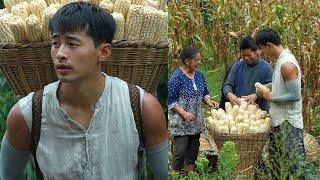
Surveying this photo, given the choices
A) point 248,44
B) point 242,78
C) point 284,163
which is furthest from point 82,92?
point 248,44

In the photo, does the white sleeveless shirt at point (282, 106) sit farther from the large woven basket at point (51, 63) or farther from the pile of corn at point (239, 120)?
the large woven basket at point (51, 63)

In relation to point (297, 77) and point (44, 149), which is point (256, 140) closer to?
point (297, 77)

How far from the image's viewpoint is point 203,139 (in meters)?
2.04

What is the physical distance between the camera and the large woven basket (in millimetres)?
1194

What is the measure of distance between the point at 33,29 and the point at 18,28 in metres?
0.03

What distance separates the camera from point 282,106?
2.36 meters

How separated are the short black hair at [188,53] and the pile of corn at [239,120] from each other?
0.97ft

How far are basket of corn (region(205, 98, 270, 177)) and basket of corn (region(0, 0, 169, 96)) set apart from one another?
2.76ft

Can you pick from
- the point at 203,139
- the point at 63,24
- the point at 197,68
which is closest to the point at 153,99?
the point at 63,24

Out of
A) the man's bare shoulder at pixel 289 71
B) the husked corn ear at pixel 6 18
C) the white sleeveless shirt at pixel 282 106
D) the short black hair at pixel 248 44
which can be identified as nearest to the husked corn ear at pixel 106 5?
the husked corn ear at pixel 6 18

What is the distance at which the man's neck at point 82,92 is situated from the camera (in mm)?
1173

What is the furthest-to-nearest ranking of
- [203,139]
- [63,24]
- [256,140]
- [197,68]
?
1. [256,140]
2. [203,139]
3. [197,68]
4. [63,24]

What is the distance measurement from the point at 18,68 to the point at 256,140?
128 centimetres

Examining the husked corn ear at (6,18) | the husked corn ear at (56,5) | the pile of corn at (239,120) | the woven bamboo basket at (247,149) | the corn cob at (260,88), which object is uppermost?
the husked corn ear at (56,5)
